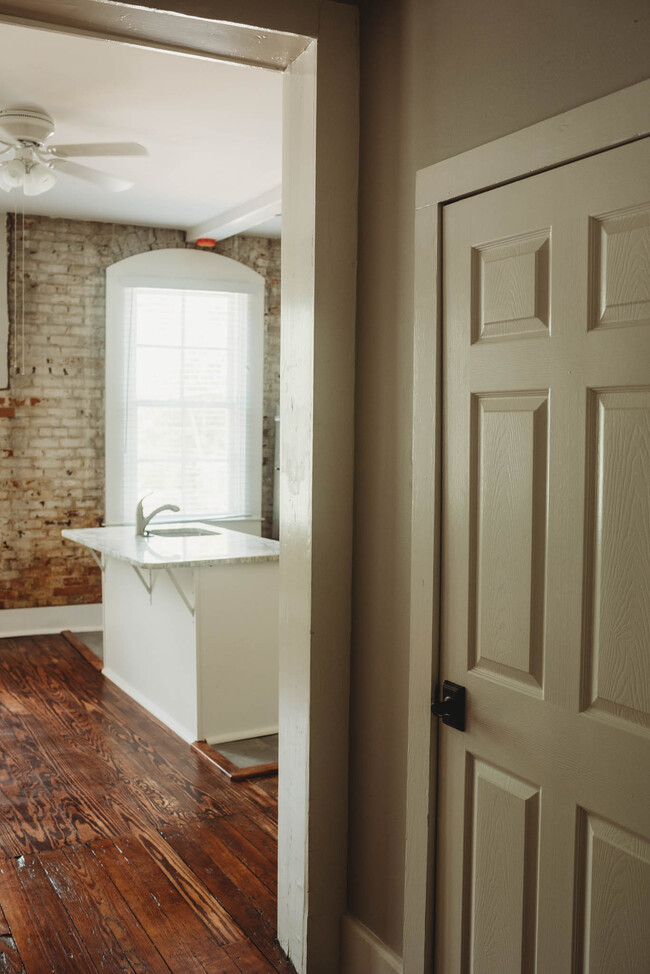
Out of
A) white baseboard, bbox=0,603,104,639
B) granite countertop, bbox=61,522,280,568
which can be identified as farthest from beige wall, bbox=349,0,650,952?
white baseboard, bbox=0,603,104,639

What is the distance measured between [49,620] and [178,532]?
194 centimetres

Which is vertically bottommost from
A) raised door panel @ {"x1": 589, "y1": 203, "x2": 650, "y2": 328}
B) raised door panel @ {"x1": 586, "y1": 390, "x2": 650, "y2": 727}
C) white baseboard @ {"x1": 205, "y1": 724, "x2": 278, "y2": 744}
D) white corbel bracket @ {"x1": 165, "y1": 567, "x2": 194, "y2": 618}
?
white baseboard @ {"x1": 205, "y1": 724, "x2": 278, "y2": 744}

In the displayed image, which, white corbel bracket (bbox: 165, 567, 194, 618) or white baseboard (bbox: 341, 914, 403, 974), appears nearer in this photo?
white baseboard (bbox: 341, 914, 403, 974)

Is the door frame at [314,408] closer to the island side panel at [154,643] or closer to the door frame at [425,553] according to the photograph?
the door frame at [425,553]

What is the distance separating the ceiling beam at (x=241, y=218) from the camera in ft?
19.9

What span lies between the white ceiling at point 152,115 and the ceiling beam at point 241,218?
0.21 feet

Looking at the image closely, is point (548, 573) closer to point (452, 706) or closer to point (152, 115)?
point (452, 706)

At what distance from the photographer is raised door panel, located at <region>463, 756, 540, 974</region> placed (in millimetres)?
1857

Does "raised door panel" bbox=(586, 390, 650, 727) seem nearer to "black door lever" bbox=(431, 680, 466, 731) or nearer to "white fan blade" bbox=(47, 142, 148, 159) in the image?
"black door lever" bbox=(431, 680, 466, 731)

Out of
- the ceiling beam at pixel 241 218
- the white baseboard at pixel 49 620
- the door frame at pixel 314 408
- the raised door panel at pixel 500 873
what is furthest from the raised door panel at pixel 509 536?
the white baseboard at pixel 49 620

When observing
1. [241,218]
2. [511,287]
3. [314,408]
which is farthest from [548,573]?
[241,218]

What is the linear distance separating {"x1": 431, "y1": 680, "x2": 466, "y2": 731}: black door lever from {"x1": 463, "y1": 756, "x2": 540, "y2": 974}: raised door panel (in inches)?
3.4

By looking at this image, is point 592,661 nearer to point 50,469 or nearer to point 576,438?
point 576,438

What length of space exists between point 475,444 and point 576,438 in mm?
300
